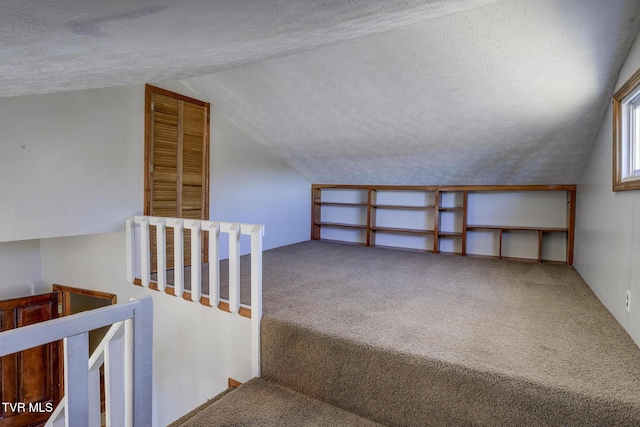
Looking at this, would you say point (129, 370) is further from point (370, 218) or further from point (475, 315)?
point (370, 218)

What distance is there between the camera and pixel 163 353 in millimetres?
3088

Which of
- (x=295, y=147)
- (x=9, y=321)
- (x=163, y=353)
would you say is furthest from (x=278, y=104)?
(x=9, y=321)

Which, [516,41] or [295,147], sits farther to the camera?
[295,147]

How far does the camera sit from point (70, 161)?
2.85 metres

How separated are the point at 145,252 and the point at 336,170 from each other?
2.92 meters

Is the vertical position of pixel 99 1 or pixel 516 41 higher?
pixel 516 41

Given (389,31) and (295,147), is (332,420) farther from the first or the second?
A: (295,147)

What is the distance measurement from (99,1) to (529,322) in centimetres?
273

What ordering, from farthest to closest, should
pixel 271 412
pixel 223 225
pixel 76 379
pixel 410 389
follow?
pixel 223 225
pixel 271 412
pixel 410 389
pixel 76 379

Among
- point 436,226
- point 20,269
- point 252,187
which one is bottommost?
point 20,269

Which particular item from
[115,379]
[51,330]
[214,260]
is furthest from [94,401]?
[214,260]

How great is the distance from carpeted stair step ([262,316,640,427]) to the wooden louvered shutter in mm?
1962

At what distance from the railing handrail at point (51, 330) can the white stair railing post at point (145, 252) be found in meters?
2.08

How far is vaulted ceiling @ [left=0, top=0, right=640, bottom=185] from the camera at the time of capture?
3.38ft
